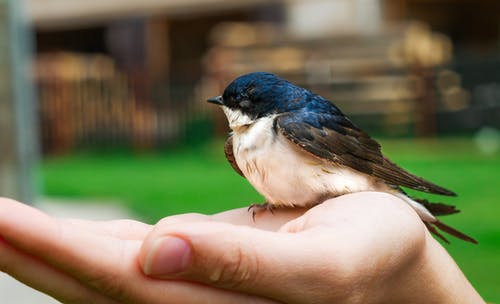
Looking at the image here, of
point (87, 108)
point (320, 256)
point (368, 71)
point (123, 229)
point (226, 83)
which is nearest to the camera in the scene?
point (320, 256)

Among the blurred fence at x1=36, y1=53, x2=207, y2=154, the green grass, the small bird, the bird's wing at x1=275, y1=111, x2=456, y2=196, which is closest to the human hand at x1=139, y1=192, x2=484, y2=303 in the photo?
the small bird

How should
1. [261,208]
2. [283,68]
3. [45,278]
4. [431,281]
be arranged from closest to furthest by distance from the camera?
[45,278] < [431,281] < [261,208] < [283,68]

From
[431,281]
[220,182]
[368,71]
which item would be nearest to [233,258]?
[431,281]

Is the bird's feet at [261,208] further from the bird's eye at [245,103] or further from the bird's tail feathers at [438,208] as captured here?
the bird's tail feathers at [438,208]

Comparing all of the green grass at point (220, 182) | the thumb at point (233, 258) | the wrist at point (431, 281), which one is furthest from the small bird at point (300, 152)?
the green grass at point (220, 182)

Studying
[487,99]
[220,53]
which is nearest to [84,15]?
[220,53]

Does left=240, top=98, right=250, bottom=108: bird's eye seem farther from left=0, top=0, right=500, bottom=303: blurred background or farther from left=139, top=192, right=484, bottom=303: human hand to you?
left=0, top=0, right=500, bottom=303: blurred background

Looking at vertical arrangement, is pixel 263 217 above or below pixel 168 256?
below

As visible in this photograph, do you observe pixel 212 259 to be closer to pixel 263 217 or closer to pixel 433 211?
pixel 263 217
